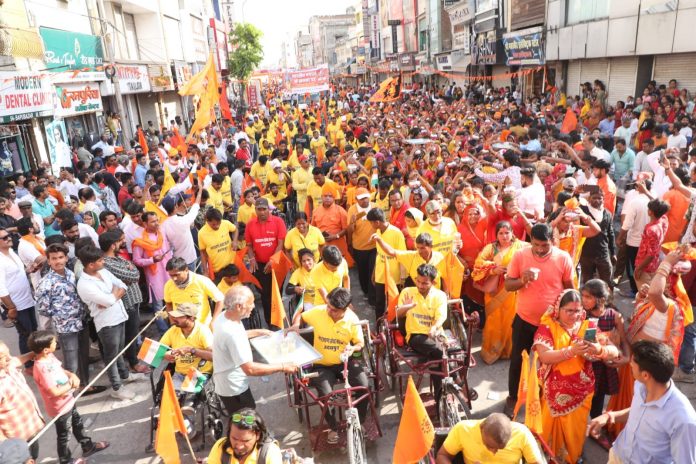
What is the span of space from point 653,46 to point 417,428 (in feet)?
50.0

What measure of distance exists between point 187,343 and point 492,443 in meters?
2.79

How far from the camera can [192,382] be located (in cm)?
441

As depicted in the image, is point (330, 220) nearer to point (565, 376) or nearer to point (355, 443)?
point (355, 443)

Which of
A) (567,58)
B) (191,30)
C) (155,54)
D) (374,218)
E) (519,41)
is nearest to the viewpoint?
(374,218)

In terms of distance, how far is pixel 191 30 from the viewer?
34.1m

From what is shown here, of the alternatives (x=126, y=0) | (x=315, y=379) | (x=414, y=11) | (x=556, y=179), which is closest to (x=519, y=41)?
(x=556, y=179)

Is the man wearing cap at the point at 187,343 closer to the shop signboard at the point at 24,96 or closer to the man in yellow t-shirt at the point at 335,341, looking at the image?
the man in yellow t-shirt at the point at 335,341

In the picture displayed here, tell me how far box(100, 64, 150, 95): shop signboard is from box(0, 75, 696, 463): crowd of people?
1176 centimetres

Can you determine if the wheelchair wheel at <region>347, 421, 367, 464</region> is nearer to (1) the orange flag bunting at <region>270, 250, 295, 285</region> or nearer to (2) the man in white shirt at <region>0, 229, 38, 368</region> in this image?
(1) the orange flag bunting at <region>270, 250, 295, 285</region>

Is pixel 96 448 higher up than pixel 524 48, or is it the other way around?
pixel 524 48

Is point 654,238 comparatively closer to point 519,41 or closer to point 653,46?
point 653,46

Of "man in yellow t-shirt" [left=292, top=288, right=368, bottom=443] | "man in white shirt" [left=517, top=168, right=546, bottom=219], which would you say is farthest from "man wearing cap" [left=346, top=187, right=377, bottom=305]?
"man in yellow t-shirt" [left=292, top=288, right=368, bottom=443]

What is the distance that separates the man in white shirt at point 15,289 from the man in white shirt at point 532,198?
6.24 metres

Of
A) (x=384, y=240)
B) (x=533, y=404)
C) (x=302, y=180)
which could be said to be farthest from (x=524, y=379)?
(x=302, y=180)
